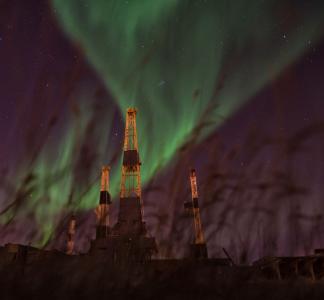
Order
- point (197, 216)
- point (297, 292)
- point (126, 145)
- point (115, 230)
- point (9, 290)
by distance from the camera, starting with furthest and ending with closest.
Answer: point (197, 216) → point (126, 145) → point (115, 230) → point (297, 292) → point (9, 290)

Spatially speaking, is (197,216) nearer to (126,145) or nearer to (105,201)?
(105,201)

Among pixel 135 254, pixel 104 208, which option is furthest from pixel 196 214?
pixel 135 254

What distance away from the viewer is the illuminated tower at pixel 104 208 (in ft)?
190

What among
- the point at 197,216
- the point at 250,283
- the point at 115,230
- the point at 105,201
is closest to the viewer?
the point at 250,283

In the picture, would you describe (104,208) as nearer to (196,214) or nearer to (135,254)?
(196,214)

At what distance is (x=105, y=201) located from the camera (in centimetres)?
6856

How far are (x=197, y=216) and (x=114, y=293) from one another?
7061 cm

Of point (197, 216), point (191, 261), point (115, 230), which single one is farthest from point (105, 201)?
point (191, 261)

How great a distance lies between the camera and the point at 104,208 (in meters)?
68.0

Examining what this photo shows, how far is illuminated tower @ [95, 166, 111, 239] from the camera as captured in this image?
57816 mm

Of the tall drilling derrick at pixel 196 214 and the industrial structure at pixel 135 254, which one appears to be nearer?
the industrial structure at pixel 135 254

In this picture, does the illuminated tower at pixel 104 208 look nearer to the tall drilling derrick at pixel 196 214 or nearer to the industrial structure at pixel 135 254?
the industrial structure at pixel 135 254

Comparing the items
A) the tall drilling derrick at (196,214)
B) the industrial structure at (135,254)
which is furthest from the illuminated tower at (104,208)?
the tall drilling derrick at (196,214)

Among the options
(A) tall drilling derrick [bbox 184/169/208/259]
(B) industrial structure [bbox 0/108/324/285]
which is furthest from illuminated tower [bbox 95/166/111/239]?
(A) tall drilling derrick [bbox 184/169/208/259]
